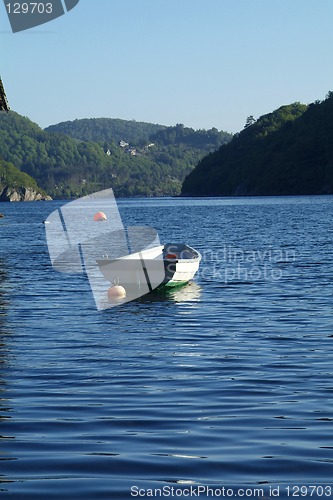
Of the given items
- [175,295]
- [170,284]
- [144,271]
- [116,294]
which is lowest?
[175,295]

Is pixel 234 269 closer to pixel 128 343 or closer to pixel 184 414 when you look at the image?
pixel 128 343

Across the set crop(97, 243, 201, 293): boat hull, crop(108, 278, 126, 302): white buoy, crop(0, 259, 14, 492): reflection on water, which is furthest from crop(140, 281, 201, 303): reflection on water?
crop(0, 259, 14, 492): reflection on water

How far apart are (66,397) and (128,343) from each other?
6.54 metres

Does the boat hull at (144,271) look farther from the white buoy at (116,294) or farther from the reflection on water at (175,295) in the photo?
the white buoy at (116,294)

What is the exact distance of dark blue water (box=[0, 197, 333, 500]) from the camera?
1083 cm

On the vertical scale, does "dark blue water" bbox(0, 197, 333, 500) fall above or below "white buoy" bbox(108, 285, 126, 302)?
above

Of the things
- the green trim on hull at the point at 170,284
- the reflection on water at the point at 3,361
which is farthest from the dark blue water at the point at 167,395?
the green trim on hull at the point at 170,284

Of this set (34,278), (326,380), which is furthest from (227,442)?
(34,278)

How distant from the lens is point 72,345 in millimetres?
21172

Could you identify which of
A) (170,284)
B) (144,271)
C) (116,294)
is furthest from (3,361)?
(170,284)

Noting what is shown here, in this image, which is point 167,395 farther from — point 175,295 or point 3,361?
point 175,295

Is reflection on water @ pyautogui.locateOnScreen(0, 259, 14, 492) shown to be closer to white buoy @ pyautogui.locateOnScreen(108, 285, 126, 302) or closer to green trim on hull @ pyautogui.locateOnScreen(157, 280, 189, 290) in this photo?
white buoy @ pyautogui.locateOnScreen(108, 285, 126, 302)

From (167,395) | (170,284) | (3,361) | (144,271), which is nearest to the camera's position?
(167,395)

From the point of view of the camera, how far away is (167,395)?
1534 centimetres
